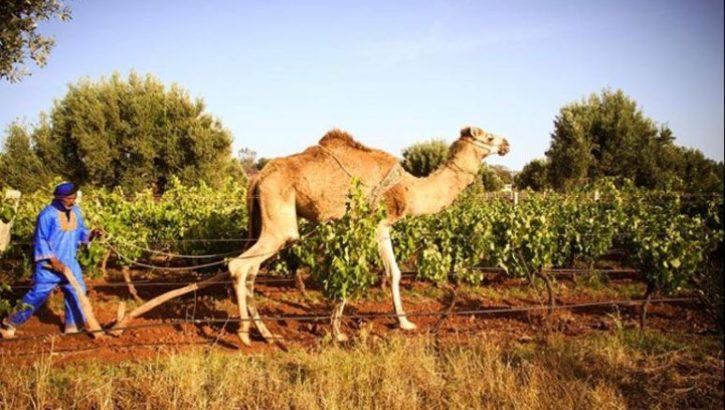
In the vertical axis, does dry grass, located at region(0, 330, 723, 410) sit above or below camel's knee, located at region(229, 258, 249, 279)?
below

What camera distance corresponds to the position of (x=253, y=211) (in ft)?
19.9

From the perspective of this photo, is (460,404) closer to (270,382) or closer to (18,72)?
(270,382)

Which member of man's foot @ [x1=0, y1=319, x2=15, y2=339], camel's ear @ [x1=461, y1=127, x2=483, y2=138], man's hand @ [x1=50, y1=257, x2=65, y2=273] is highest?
camel's ear @ [x1=461, y1=127, x2=483, y2=138]

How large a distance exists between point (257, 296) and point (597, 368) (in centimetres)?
547

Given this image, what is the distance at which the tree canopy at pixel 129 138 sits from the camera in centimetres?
2303

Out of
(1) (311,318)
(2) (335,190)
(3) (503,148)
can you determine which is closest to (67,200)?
(2) (335,190)

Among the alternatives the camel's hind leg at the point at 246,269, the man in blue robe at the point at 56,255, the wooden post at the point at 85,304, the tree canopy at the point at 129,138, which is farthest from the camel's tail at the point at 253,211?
the tree canopy at the point at 129,138

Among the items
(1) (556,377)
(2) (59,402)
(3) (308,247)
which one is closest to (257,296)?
(3) (308,247)

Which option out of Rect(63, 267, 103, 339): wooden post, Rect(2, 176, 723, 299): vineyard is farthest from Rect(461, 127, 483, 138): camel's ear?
Rect(63, 267, 103, 339): wooden post

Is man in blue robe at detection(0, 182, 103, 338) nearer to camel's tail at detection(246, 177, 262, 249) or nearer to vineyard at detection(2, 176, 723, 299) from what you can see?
vineyard at detection(2, 176, 723, 299)

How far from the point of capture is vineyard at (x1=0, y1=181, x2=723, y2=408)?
16.2ft

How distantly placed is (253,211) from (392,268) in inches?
82.3

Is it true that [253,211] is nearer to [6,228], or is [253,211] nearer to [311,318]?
[311,318]

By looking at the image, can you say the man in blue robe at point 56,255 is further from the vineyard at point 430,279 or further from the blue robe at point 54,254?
the vineyard at point 430,279
